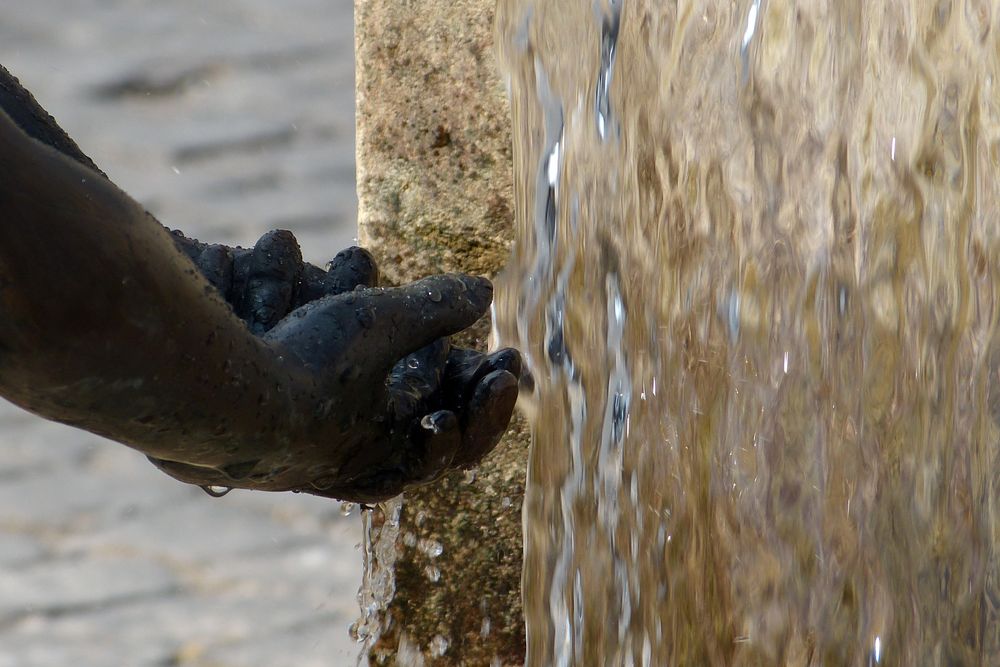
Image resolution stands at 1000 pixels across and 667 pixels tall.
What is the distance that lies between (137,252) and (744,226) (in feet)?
2.99

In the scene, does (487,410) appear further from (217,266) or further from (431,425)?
(217,266)

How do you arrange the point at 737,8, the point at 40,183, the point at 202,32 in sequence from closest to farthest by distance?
the point at 40,183 < the point at 737,8 < the point at 202,32

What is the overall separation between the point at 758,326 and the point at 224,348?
2.72 ft

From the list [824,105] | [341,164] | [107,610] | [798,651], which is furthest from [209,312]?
[107,610]

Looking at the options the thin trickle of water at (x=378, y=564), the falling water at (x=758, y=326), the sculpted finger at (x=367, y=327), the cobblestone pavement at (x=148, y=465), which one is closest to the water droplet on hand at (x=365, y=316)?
the sculpted finger at (x=367, y=327)

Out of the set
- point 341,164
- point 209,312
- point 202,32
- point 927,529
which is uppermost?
point 202,32

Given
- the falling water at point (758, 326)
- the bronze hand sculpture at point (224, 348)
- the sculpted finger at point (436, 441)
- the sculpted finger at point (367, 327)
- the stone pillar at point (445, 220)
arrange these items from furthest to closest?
the stone pillar at point (445, 220)
the falling water at point (758, 326)
the sculpted finger at point (436, 441)
the sculpted finger at point (367, 327)
the bronze hand sculpture at point (224, 348)

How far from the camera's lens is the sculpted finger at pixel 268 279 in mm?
1027

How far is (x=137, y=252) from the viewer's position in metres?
0.78

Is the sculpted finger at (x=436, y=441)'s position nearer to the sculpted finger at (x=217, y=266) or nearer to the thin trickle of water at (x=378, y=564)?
the sculpted finger at (x=217, y=266)

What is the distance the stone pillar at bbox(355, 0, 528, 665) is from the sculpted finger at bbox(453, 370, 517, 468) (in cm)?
61

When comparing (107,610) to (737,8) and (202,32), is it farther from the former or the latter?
(737,8)

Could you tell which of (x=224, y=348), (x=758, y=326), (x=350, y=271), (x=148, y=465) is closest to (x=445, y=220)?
(x=758, y=326)

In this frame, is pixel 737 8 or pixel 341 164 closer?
pixel 737 8
